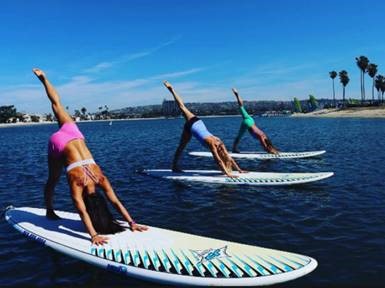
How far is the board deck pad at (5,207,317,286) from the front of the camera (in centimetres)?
855

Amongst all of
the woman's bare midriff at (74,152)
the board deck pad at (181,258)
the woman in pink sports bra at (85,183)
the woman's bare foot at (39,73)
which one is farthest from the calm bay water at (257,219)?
the woman's bare foot at (39,73)

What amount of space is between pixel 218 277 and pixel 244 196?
914cm

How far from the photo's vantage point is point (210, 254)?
31.4ft

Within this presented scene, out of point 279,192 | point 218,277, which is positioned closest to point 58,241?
point 218,277

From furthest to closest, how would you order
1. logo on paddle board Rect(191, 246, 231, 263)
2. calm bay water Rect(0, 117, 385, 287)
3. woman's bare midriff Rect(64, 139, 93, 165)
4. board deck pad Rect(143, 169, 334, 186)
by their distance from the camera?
board deck pad Rect(143, 169, 334, 186) → woman's bare midriff Rect(64, 139, 93, 165) → calm bay water Rect(0, 117, 385, 287) → logo on paddle board Rect(191, 246, 231, 263)

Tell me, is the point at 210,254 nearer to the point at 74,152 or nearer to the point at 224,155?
the point at 74,152

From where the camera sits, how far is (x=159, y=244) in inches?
408

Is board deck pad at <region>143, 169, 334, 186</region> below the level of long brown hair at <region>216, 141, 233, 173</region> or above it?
below

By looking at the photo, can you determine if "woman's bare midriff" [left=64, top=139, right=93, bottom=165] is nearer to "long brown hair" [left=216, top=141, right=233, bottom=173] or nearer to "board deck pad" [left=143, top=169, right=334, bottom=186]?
"board deck pad" [left=143, top=169, right=334, bottom=186]

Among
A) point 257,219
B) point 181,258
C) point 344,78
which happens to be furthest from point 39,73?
point 344,78

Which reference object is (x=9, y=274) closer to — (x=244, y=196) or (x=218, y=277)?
(x=218, y=277)

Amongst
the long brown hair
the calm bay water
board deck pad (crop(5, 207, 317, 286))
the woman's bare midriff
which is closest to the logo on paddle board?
board deck pad (crop(5, 207, 317, 286))

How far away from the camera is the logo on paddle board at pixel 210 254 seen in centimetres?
937

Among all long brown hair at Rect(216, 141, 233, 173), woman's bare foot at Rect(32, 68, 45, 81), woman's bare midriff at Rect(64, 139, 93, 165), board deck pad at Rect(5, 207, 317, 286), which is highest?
woman's bare foot at Rect(32, 68, 45, 81)
